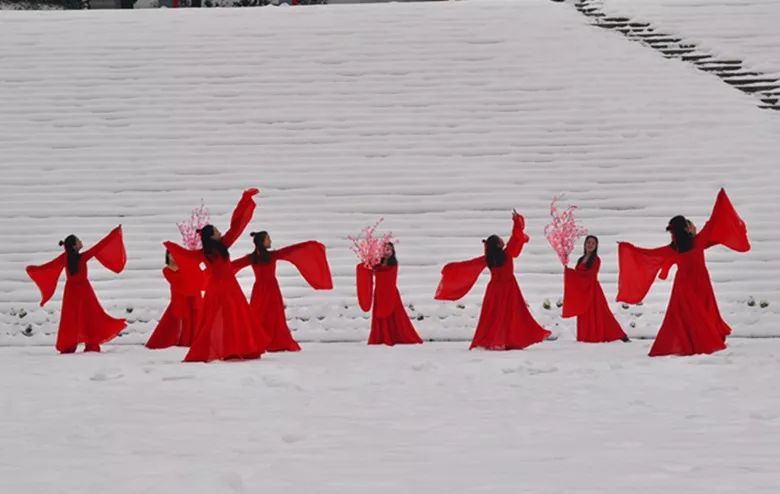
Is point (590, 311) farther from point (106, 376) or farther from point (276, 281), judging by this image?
point (106, 376)

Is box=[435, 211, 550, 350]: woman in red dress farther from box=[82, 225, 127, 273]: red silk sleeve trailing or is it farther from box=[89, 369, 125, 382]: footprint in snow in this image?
box=[89, 369, 125, 382]: footprint in snow

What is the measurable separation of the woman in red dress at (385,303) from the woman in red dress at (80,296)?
187 centimetres

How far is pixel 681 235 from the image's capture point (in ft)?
28.3

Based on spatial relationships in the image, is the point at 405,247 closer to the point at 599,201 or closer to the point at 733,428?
the point at 599,201

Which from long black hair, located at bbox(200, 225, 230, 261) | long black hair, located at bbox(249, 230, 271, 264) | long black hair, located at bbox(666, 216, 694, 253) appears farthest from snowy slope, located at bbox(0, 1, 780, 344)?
long black hair, located at bbox(200, 225, 230, 261)

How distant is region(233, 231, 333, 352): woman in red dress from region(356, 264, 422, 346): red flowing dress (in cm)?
46

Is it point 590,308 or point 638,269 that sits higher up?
point 638,269

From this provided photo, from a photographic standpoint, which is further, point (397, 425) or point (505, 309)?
point (505, 309)

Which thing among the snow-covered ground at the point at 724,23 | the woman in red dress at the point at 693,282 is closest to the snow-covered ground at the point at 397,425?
the woman in red dress at the point at 693,282

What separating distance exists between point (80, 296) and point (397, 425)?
437 cm

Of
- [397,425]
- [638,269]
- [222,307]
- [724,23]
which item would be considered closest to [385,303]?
[222,307]

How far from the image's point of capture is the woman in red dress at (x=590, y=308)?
31.8 ft

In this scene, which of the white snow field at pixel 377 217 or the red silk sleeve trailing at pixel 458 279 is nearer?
the white snow field at pixel 377 217

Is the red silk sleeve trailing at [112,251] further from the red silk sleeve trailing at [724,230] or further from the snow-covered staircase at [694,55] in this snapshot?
the snow-covered staircase at [694,55]
